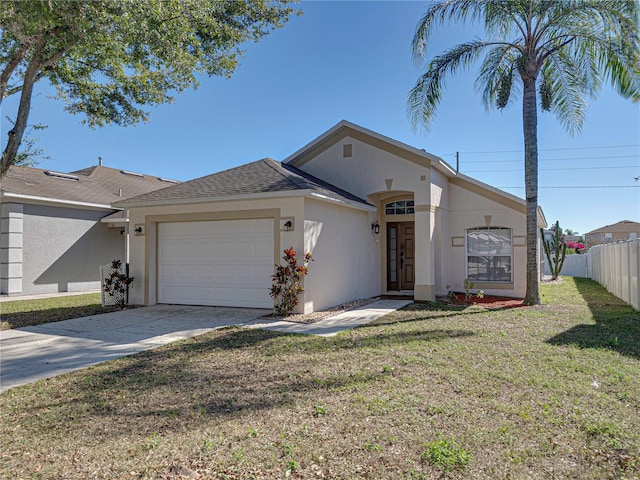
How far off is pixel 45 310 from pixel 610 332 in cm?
1359

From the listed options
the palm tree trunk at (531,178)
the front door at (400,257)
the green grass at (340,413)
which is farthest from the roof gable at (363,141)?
the green grass at (340,413)

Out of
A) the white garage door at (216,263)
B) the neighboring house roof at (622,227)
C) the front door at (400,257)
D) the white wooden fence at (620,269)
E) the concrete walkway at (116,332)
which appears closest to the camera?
the concrete walkway at (116,332)

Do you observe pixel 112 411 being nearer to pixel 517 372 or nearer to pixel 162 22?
pixel 517 372

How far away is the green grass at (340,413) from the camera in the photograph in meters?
3.29

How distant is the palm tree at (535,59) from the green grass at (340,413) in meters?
6.89

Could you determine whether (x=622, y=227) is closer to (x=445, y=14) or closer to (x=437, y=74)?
(x=437, y=74)

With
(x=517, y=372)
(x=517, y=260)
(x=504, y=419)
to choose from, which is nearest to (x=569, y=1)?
(x=517, y=260)

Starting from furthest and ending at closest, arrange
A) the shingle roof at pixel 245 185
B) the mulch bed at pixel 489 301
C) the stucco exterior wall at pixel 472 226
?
1. the stucco exterior wall at pixel 472 226
2. the mulch bed at pixel 489 301
3. the shingle roof at pixel 245 185

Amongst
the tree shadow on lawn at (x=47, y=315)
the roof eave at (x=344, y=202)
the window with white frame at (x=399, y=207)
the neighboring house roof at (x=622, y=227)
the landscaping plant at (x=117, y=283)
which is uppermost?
the neighboring house roof at (x=622, y=227)

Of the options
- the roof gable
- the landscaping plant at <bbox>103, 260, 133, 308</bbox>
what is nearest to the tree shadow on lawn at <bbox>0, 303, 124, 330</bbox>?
the landscaping plant at <bbox>103, 260, 133, 308</bbox>

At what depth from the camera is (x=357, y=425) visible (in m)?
3.96

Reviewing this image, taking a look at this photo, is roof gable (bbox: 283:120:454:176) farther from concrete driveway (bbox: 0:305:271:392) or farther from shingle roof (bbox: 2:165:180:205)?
shingle roof (bbox: 2:165:180:205)

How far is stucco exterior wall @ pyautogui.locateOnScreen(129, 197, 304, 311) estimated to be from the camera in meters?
10.1

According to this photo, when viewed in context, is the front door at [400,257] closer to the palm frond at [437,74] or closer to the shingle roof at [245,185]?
the shingle roof at [245,185]
